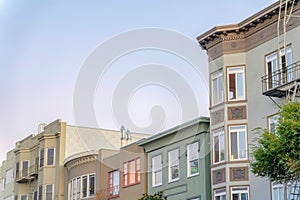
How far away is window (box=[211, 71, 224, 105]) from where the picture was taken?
33.6 metres

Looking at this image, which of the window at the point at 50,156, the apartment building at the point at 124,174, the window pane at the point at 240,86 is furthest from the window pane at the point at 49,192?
the window pane at the point at 240,86

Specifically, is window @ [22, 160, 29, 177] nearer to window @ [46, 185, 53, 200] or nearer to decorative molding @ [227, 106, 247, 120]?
window @ [46, 185, 53, 200]

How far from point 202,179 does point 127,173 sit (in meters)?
8.93

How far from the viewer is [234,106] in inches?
1284

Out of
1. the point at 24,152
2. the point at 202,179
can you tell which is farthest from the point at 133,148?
the point at 24,152

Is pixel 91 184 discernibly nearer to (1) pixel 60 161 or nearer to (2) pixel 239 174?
(1) pixel 60 161

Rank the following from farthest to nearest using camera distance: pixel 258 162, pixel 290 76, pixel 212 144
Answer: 1. pixel 212 144
2. pixel 290 76
3. pixel 258 162

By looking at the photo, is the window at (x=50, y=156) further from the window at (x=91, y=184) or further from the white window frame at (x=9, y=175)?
the white window frame at (x=9, y=175)

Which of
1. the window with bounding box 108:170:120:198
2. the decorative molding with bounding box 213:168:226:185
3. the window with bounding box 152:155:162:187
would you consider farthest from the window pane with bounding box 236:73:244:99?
the window with bounding box 108:170:120:198

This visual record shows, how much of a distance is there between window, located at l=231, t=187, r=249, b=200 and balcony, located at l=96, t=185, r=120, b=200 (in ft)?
44.0

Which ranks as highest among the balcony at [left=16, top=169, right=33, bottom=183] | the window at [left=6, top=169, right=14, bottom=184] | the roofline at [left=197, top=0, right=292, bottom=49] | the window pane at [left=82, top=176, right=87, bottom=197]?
the roofline at [left=197, top=0, right=292, bottom=49]

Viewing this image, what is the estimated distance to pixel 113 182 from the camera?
1757 inches

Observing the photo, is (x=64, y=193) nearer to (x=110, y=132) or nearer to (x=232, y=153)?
(x=110, y=132)

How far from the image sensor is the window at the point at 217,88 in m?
33.6
